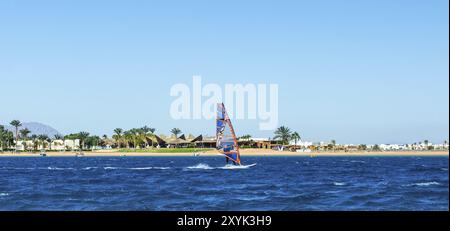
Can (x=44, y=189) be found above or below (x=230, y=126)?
below

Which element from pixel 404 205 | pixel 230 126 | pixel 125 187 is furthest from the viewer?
pixel 230 126

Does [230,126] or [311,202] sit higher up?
[230,126]

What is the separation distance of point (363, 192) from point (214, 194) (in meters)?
13.1

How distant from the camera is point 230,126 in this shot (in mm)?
100062
